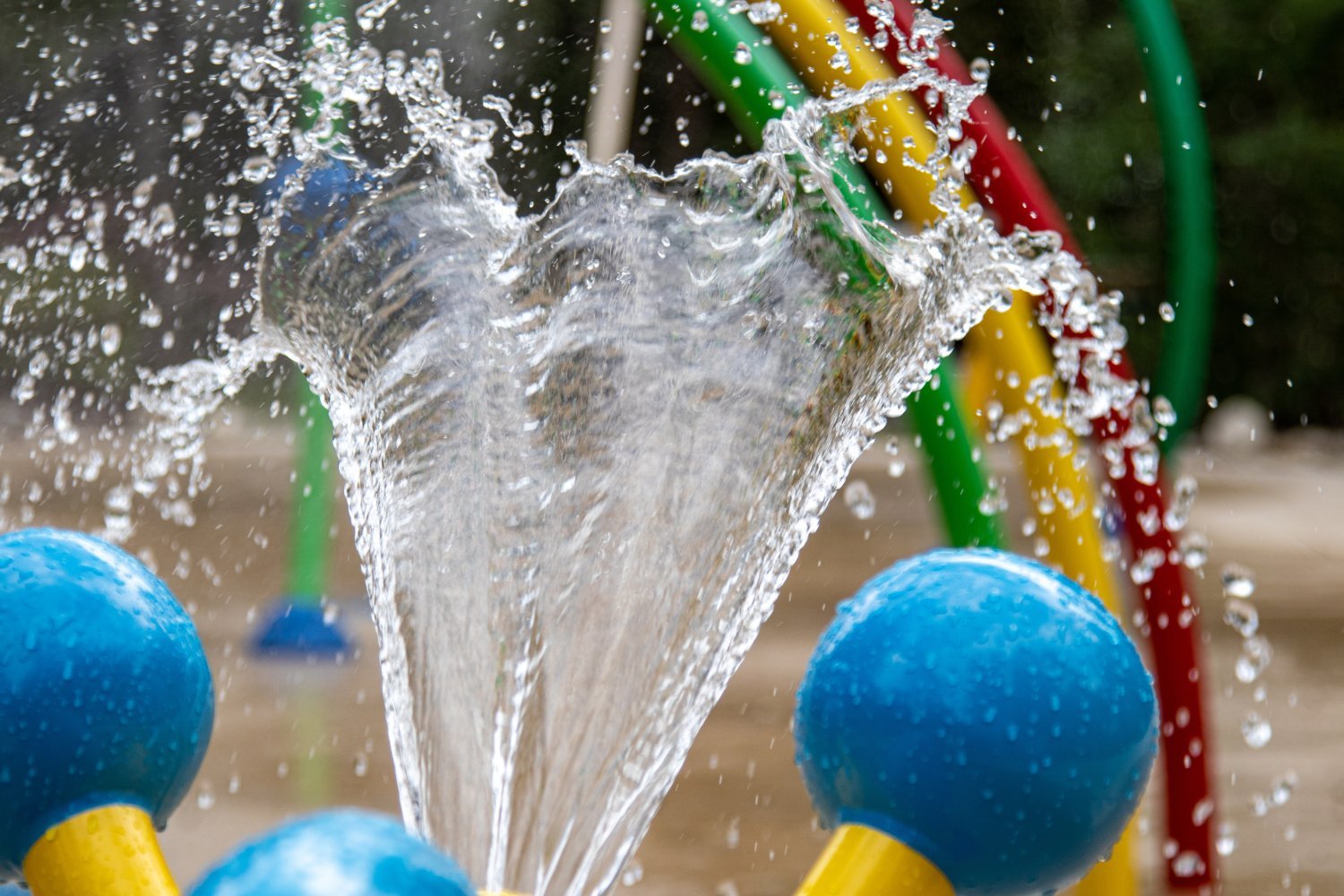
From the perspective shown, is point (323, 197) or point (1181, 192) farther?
point (1181, 192)

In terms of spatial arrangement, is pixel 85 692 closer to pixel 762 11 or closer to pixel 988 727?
pixel 988 727

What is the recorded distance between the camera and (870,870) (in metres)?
1.04

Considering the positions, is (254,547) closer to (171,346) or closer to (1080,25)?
(171,346)

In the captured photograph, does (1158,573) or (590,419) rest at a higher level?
(590,419)

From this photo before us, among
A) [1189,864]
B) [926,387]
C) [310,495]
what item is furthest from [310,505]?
[1189,864]

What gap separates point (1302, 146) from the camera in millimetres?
9102

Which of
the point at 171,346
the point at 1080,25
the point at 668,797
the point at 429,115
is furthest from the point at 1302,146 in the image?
the point at 429,115

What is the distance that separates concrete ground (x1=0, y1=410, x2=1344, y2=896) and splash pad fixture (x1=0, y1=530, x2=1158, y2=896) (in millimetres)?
1249

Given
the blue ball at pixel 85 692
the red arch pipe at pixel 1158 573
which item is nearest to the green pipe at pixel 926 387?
the red arch pipe at pixel 1158 573

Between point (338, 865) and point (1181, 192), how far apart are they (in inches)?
97.7

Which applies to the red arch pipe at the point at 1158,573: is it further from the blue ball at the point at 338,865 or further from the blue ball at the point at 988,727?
the blue ball at the point at 338,865

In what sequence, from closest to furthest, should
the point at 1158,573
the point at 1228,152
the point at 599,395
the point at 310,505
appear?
the point at 599,395
the point at 1158,573
the point at 310,505
the point at 1228,152

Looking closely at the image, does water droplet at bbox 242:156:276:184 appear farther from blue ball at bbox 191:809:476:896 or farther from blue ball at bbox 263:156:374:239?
blue ball at bbox 191:809:476:896

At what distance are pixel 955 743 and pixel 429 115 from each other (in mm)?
1014
